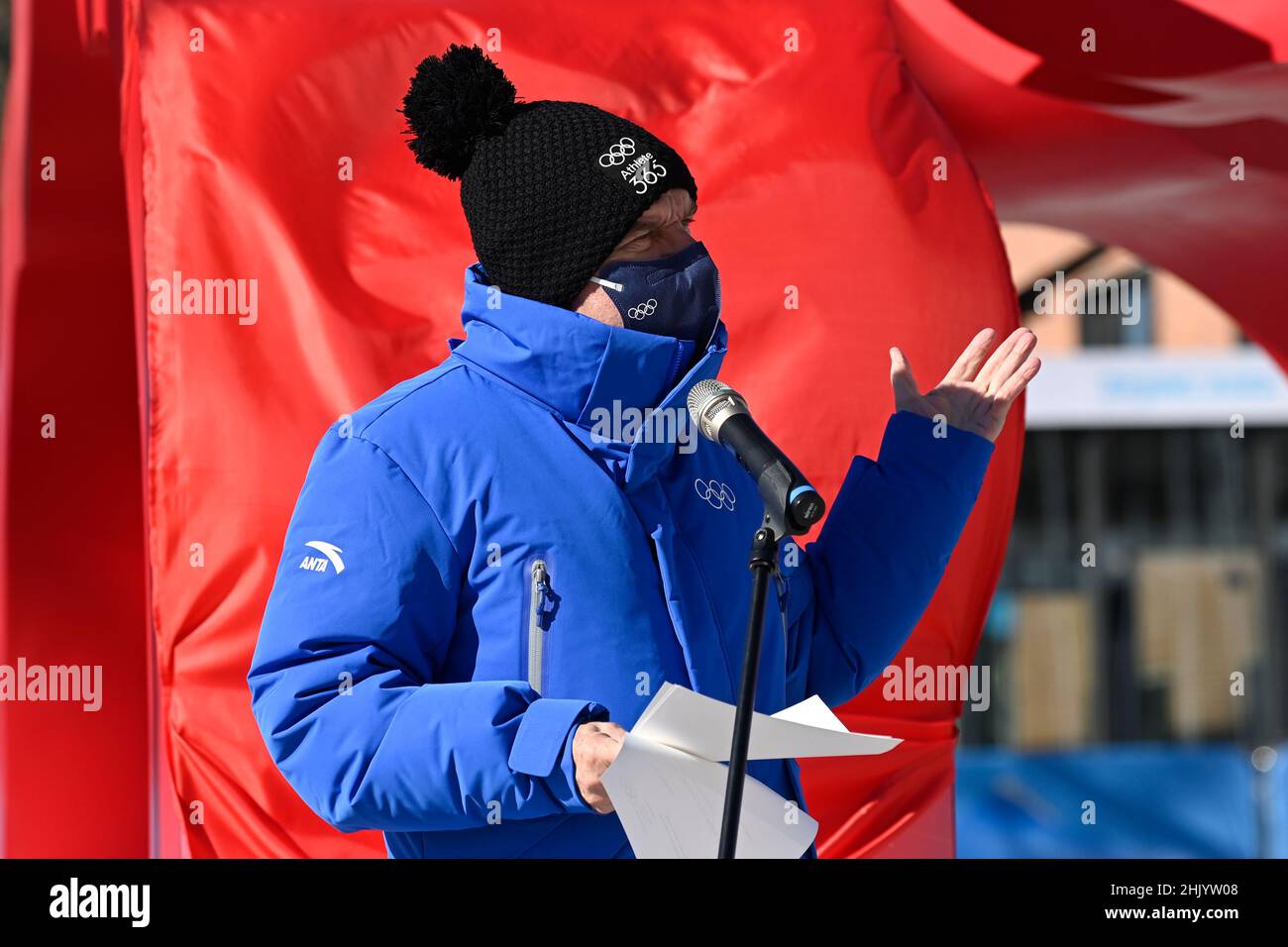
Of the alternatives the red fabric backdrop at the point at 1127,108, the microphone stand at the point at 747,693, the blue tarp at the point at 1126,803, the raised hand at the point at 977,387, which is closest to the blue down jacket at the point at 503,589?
the microphone stand at the point at 747,693

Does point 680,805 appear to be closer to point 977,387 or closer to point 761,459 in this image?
point 761,459

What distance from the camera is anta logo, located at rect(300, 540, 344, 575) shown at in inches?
53.2

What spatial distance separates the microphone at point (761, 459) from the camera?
1.25 metres

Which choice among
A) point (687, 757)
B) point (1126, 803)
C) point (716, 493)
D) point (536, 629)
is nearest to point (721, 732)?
point (687, 757)

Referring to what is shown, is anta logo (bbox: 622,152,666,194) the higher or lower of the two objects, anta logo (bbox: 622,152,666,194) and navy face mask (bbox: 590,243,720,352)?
the higher

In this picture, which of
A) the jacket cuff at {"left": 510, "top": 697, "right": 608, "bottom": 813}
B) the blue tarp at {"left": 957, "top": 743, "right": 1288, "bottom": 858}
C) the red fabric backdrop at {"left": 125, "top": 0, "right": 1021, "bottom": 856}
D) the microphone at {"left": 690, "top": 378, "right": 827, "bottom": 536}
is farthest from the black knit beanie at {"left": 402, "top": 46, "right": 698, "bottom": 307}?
the blue tarp at {"left": 957, "top": 743, "right": 1288, "bottom": 858}

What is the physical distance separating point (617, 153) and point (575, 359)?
0.70 feet

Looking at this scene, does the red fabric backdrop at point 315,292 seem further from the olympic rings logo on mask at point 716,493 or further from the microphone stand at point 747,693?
the microphone stand at point 747,693

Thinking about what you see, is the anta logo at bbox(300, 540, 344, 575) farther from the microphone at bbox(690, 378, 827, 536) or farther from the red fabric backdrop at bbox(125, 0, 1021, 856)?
the red fabric backdrop at bbox(125, 0, 1021, 856)

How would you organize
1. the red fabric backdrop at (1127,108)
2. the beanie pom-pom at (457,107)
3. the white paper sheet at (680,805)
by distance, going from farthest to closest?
the red fabric backdrop at (1127,108)
the beanie pom-pom at (457,107)
the white paper sheet at (680,805)

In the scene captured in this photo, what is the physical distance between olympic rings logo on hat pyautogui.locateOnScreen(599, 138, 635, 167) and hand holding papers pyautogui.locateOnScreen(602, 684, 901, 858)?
0.55 metres

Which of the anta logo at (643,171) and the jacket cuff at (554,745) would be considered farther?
the anta logo at (643,171)

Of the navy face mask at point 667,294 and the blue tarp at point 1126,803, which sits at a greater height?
the navy face mask at point 667,294

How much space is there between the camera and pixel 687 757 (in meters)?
1.23
